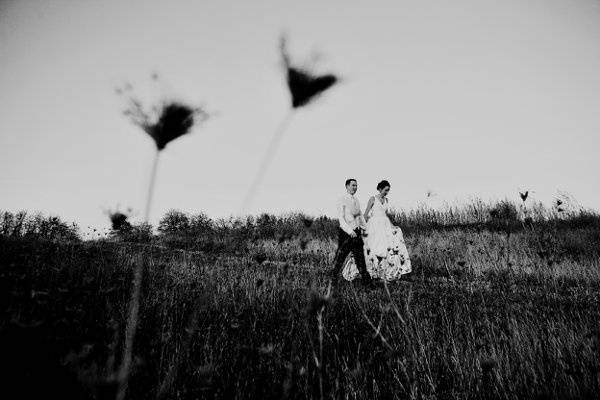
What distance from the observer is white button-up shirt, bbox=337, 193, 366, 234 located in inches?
227

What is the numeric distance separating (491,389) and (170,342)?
211 cm

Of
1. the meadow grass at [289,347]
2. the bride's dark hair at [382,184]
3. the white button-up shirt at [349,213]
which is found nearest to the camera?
the meadow grass at [289,347]

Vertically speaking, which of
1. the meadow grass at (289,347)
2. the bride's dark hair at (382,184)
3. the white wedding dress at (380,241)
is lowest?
the meadow grass at (289,347)

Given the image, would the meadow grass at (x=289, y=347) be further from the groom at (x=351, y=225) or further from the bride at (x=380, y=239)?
the bride at (x=380, y=239)

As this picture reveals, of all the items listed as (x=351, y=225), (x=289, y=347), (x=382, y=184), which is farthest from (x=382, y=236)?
(x=289, y=347)

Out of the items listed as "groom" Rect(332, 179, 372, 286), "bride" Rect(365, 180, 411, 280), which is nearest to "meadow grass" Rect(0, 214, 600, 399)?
"groom" Rect(332, 179, 372, 286)

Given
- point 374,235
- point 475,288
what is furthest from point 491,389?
point 374,235

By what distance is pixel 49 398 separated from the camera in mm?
1144

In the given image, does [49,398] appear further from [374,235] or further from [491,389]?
[374,235]

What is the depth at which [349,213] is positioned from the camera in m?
5.89

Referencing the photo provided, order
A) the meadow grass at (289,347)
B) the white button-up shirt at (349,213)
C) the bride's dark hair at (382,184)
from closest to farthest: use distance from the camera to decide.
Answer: the meadow grass at (289,347) → the white button-up shirt at (349,213) → the bride's dark hair at (382,184)

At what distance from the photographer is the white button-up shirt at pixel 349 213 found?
5770 mm

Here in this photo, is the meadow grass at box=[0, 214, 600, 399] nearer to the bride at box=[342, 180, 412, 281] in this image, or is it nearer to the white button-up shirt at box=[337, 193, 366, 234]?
the white button-up shirt at box=[337, 193, 366, 234]

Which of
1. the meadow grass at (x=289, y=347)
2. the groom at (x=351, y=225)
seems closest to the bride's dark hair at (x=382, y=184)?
the groom at (x=351, y=225)
